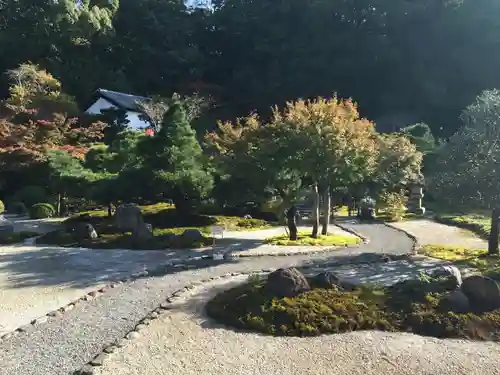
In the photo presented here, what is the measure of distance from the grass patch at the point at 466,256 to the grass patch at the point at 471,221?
4.10 metres

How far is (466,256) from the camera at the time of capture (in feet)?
48.0

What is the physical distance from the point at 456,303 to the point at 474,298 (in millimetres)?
352

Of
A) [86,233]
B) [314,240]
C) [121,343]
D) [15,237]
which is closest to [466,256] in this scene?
[314,240]

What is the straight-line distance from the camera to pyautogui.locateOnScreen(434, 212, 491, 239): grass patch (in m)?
20.1

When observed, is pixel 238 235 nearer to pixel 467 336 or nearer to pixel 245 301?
pixel 245 301

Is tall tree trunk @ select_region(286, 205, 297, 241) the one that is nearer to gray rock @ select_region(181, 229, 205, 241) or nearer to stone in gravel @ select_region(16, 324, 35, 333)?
gray rock @ select_region(181, 229, 205, 241)

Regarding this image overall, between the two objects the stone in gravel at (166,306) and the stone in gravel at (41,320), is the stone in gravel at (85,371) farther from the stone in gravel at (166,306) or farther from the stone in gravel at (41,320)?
the stone in gravel at (166,306)

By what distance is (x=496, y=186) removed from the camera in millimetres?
12578

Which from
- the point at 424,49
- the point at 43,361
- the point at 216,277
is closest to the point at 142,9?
the point at 424,49

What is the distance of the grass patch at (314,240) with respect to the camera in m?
16.5

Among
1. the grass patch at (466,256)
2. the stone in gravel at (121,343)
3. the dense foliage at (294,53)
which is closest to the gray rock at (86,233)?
the stone in gravel at (121,343)

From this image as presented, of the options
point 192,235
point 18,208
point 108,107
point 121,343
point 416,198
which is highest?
point 108,107

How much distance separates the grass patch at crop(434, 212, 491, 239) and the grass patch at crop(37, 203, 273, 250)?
8077 mm

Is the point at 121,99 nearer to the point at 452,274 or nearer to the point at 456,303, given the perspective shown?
the point at 452,274
